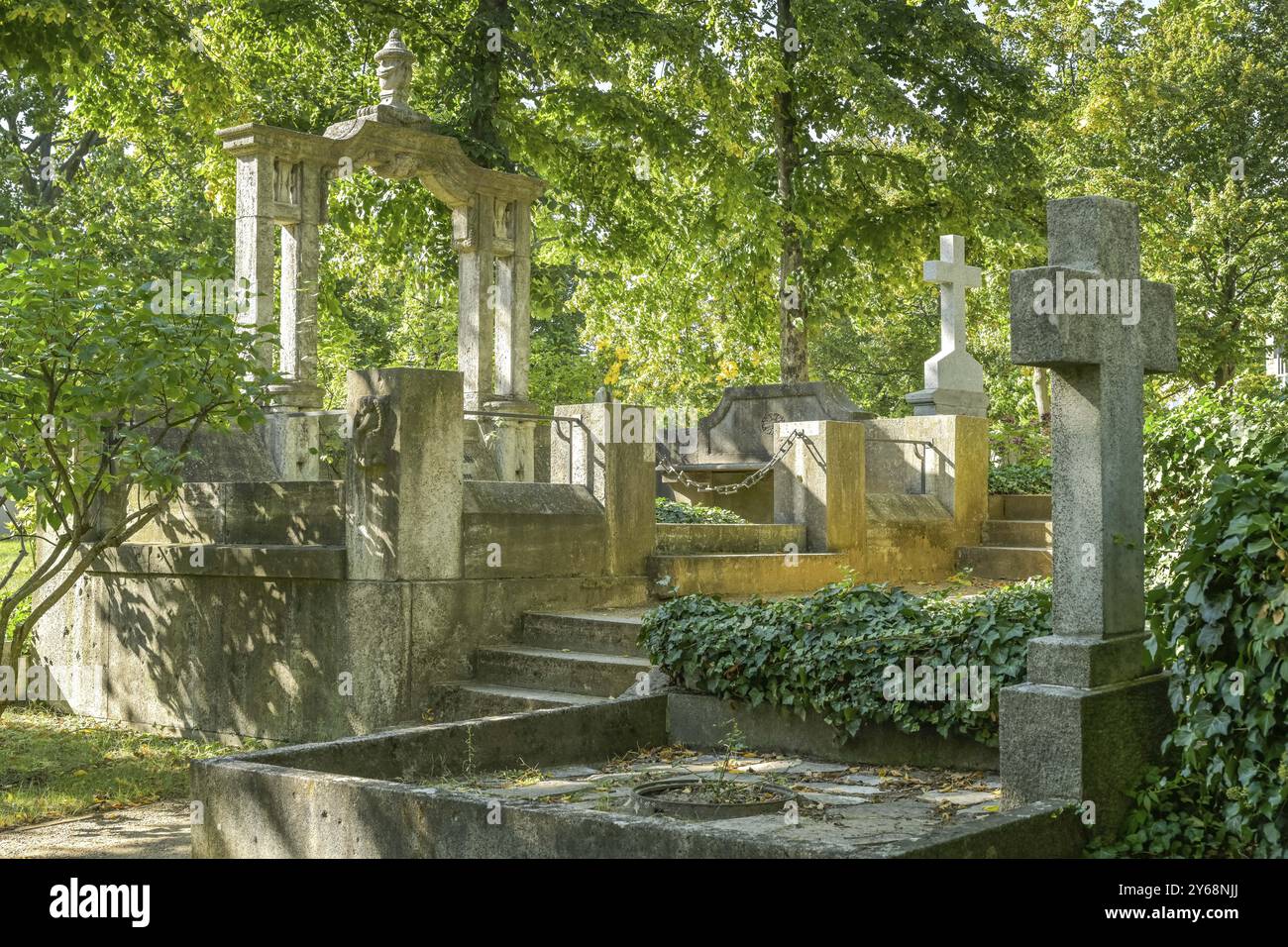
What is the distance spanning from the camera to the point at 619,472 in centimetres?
1128

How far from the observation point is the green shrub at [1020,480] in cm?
1606

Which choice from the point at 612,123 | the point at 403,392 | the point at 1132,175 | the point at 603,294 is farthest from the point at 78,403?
the point at 1132,175

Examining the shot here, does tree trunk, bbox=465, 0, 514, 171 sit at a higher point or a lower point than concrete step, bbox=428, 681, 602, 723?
higher

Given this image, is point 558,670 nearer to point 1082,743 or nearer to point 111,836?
point 111,836

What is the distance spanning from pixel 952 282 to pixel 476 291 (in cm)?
636

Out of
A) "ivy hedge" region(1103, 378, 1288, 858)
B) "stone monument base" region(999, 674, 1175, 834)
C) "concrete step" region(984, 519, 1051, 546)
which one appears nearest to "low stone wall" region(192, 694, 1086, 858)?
"stone monument base" region(999, 674, 1175, 834)

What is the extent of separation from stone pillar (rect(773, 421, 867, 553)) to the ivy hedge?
7.00m

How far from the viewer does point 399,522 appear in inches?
382

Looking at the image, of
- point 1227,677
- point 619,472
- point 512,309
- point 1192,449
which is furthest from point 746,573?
point 1227,677

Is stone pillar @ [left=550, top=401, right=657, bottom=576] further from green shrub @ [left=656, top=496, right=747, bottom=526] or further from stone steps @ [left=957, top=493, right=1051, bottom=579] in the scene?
stone steps @ [left=957, top=493, right=1051, bottom=579]

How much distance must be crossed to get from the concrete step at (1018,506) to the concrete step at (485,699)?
283 inches

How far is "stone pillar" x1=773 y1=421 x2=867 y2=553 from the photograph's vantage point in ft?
42.4

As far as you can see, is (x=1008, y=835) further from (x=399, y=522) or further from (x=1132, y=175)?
(x=1132, y=175)

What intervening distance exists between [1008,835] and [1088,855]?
640mm
